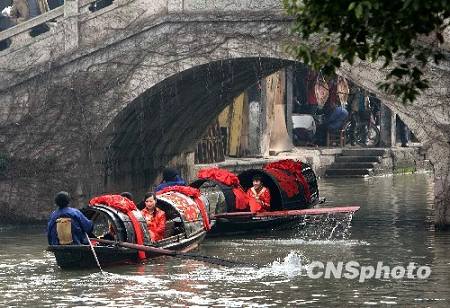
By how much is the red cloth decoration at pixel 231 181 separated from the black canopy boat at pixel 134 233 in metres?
1.87

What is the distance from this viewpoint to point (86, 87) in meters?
25.9

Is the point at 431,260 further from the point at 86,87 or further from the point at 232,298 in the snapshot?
the point at 86,87

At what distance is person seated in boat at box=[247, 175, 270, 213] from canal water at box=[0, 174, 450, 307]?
25.4 inches

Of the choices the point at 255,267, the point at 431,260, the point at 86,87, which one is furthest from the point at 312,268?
the point at 86,87

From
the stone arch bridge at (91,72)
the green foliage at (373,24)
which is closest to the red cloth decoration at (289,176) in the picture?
the stone arch bridge at (91,72)

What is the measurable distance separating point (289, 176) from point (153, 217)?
5.97 m

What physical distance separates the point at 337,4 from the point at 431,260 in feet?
33.3

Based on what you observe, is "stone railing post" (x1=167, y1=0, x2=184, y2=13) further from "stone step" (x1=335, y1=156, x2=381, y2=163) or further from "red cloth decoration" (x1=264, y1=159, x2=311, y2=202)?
"stone step" (x1=335, y1=156, x2=381, y2=163)

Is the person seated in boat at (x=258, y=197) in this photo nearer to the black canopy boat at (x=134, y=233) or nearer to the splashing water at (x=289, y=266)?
the black canopy boat at (x=134, y=233)

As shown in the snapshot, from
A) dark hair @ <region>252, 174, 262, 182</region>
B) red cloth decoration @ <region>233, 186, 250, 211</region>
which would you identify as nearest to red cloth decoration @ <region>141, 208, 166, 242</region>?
red cloth decoration @ <region>233, 186, 250, 211</region>

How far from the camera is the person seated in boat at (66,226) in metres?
18.5

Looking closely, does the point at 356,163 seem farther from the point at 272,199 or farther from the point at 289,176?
the point at 272,199

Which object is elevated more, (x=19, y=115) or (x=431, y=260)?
(x=19, y=115)

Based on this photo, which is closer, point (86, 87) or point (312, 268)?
point (312, 268)
